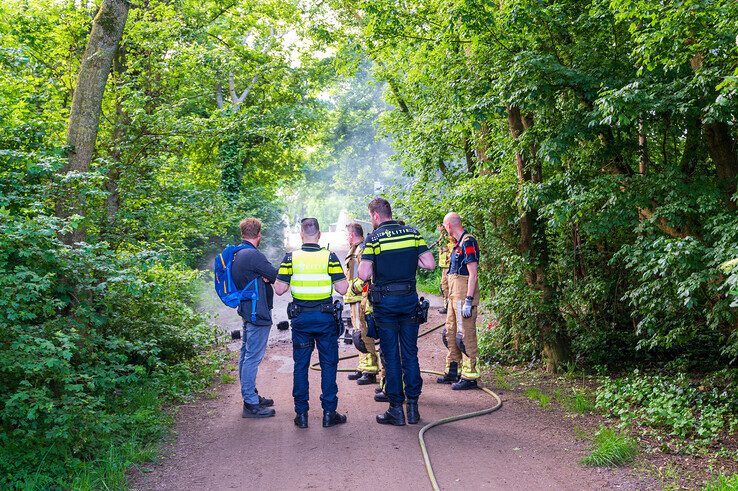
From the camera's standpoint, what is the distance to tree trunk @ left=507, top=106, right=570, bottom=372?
831 cm

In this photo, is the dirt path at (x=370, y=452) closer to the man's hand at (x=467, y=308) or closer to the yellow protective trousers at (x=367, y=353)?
the yellow protective trousers at (x=367, y=353)

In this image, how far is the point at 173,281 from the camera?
949 cm

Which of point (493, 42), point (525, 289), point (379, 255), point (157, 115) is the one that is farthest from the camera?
point (157, 115)

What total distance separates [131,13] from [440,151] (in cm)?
674

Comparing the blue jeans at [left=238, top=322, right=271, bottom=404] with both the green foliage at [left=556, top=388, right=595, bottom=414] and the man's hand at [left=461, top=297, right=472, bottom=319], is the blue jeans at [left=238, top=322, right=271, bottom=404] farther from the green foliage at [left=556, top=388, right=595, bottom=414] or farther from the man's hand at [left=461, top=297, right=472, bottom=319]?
the green foliage at [left=556, top=388, right=595, bottom=414]

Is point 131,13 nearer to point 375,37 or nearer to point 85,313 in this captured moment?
point 375,37

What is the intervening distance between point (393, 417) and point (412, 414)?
0.19 metres

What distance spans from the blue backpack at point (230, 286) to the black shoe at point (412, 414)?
6.13 feet

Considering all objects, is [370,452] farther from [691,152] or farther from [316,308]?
[691,152]

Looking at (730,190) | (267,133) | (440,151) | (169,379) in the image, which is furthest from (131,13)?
(730,190)

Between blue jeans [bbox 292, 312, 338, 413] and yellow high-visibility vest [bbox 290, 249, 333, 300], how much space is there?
0.20 meters

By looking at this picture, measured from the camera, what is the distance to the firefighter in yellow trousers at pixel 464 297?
7.16 meters

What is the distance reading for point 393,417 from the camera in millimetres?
6023

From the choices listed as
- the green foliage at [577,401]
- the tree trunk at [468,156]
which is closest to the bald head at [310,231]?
the green foliage at [577,401]
